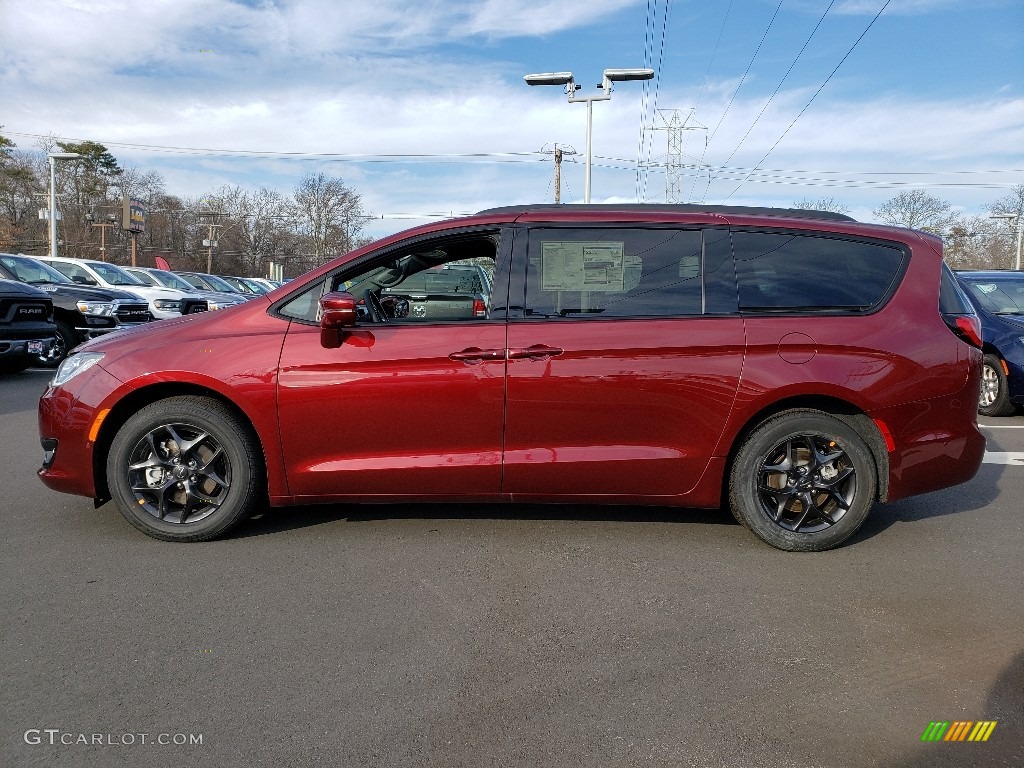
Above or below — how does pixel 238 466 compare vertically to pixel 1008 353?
below

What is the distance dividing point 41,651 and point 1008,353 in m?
9.12

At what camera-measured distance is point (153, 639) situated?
306 cm

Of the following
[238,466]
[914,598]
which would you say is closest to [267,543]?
[238,466]

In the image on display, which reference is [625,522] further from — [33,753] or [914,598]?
[33,753]

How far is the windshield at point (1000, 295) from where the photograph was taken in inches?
357

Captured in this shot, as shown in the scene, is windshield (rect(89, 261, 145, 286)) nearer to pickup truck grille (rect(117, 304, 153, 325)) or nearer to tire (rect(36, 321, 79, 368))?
pickup truck grille (rect(117, 304, 153, 325))

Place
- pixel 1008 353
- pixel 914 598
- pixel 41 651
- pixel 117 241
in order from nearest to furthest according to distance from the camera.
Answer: pixel 41 651, pixel 914 598, pixel 1008 353, pixel 117 241

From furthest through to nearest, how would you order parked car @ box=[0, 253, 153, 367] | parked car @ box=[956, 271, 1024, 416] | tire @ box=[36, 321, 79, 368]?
parked car @ box=[0, 253, 153, 367]
tire @ box=[36, 321, 79, 368]
parked car @ box=[956, 271, 1024, 416]

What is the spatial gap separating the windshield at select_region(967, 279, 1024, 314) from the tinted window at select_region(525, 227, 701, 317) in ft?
21.1

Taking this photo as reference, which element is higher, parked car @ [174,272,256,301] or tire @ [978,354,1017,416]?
parked car @ [174,272,256,301]

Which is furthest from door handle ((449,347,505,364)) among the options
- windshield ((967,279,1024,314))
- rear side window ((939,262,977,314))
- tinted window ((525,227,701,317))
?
windshield ((967,279,1024,314))

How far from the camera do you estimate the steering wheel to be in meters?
4.23

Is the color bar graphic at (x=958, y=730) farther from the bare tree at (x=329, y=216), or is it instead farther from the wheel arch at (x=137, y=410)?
the bare tree at (x=329, y=216)

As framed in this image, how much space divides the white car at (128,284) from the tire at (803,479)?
1406cm
